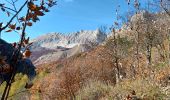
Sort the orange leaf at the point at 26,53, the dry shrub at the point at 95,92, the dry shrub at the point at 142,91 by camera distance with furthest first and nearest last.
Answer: the dry shrub at the point at 95,92 < the dry shrub at the point at 142,91 < the orange leaf at the point at 26,53

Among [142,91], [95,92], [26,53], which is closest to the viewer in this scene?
[26,53]

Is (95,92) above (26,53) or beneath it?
beneath

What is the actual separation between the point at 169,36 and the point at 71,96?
15.3 ft

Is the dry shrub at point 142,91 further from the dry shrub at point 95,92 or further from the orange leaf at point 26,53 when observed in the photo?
the orange leaf at point 26,53

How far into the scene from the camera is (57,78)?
1714 centimetres

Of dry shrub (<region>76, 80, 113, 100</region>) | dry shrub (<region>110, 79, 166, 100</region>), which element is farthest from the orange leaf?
dry shrub (<region>76, 80, 113, 100</region>)

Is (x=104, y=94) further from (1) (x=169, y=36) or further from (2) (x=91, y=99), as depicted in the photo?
(1) (x=169, y=36)

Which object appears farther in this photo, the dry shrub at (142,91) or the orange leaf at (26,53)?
the dry shrub at (142,91)

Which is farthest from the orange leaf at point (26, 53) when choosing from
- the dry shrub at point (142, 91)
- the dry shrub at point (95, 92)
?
the dry shrub at point (95, 92)

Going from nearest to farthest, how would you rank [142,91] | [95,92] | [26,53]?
[26,53] → [142,91] → [95,92]

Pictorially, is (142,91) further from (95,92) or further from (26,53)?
(26,53)

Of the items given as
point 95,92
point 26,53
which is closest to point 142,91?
point 95,92

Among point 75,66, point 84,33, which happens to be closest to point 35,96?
point 75,66

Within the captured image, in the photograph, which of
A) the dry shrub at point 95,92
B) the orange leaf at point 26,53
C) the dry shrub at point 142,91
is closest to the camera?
the orange leaf at point 26,53
